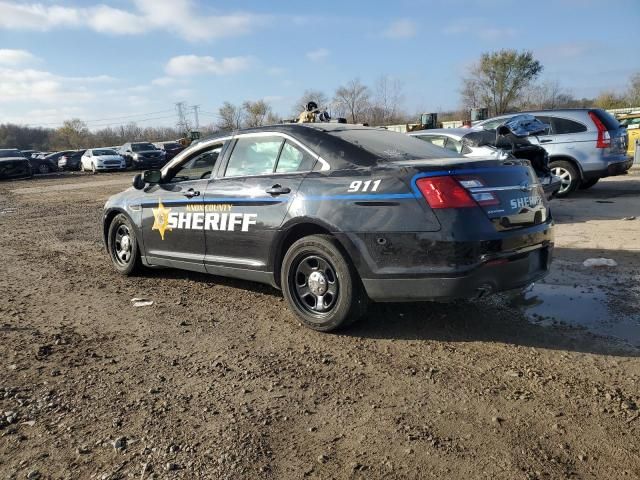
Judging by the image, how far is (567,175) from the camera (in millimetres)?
10625

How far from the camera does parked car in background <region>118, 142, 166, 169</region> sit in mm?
33219

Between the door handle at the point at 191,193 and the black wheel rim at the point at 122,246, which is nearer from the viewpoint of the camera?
the door handle at the point at 191,193

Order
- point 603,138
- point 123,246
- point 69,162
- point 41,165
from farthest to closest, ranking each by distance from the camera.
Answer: point 69,162 → point 41,165 → point 603,138 → point 123,246

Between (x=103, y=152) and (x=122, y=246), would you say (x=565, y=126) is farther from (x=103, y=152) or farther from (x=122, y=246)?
(x=103, y=152)

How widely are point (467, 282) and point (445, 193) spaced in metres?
0.60

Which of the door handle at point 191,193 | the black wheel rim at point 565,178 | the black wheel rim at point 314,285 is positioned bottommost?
the black wheel rim at point 314,285

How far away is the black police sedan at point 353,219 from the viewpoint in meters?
3.55

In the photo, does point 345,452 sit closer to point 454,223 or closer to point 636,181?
point 454,223

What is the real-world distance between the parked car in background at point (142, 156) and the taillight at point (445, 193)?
31.8 meters

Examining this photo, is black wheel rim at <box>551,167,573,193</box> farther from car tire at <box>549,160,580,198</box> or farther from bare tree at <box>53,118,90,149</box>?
bare tree at <box>53,118,90,149</box>

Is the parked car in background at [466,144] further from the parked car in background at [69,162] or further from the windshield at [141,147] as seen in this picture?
the parked car in background at [69,162]

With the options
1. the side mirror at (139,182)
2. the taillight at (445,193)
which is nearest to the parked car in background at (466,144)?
the side mirror at (139,182)

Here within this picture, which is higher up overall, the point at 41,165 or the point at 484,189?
the point at 41,165

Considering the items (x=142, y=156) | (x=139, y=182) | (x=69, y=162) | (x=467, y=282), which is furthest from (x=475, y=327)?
(x=69, y=162)
